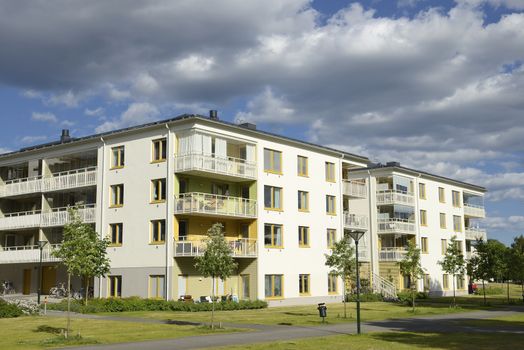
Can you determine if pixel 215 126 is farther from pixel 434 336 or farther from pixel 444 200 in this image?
pixel 444 200

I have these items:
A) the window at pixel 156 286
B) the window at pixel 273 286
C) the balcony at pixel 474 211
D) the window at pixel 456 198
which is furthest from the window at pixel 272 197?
the balcony at pixel 474 211

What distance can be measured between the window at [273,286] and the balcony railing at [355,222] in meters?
10.3

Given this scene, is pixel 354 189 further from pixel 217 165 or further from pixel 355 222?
pixel 217 165

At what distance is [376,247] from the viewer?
62.0 m

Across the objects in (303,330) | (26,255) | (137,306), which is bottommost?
(303,330)

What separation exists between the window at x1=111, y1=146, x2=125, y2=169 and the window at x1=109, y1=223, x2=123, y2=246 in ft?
14.0

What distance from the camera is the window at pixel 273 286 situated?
1786 inches

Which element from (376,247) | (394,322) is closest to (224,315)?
(394,322)

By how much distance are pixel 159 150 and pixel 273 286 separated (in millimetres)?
12745

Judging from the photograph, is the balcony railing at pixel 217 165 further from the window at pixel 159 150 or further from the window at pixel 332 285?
the window at pixel 332 285

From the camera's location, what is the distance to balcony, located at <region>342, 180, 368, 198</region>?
5503cm

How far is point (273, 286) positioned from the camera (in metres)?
45.9

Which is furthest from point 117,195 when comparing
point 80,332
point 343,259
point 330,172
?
point 80,332

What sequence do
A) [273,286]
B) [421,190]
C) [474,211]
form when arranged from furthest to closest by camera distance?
[474,211], [421,190], [273,286]
